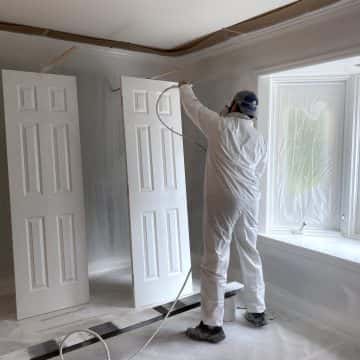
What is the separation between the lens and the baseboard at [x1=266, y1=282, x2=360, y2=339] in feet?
8.06

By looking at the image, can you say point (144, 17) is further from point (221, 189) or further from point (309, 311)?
point (309, 311)

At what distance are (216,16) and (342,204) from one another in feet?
5.88

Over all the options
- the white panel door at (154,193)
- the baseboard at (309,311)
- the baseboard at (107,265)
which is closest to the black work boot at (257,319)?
the baseboard at (309,311)

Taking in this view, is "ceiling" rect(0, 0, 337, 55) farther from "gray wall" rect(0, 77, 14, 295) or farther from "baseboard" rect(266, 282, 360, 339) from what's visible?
"baseboard" rect(266, 282, 360, 339)

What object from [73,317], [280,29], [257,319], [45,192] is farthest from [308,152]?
[73,317]

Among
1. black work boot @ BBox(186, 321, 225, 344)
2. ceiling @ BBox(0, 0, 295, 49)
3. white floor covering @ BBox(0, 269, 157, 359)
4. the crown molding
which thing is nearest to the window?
the crown molding

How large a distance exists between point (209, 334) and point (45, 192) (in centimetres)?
163

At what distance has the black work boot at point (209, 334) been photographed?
2.35 m

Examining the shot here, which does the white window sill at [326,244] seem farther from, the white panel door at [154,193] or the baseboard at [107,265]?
the baseboard at [107,265]

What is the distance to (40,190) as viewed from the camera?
2779mm

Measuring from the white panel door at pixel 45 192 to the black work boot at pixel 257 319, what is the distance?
1.37 meters

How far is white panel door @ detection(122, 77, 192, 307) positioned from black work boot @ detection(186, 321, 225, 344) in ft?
2.24

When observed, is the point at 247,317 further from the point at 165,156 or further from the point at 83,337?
the point at 165,156

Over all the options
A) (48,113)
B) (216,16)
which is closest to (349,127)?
(216,16)
